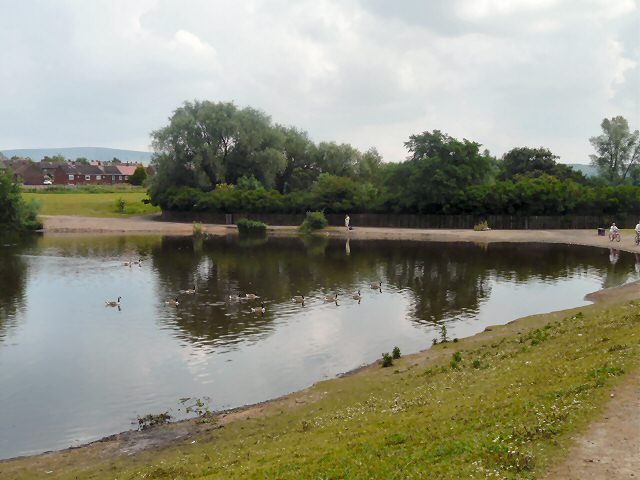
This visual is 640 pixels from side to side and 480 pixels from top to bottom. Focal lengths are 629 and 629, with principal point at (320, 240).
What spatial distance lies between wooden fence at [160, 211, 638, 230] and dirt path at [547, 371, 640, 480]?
89453 mm

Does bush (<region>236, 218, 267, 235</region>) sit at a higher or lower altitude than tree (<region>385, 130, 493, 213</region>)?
lower

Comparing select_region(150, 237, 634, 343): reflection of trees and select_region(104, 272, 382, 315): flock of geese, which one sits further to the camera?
select_region(104, 272, 382, 315): flock of geese

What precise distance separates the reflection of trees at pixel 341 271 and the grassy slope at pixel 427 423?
43.0ft

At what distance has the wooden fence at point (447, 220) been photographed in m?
99.9

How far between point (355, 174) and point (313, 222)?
103 ft

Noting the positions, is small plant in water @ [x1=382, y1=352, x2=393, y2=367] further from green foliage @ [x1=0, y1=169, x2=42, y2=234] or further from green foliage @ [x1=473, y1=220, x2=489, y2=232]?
green foliage @ [x1=0, y1=169, x2=42, y2=234]

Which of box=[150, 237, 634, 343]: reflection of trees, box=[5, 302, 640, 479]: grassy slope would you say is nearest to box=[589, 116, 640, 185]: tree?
box=[150, 237, 634, 343]: reflection of trees

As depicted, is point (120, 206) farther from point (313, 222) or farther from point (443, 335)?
point (443, 335)

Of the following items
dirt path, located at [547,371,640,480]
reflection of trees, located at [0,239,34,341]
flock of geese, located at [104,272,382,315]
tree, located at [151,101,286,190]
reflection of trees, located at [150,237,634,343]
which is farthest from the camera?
tree, located at [151,101,286,190]

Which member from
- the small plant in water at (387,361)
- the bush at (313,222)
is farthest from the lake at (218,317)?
the bush at (313,222)

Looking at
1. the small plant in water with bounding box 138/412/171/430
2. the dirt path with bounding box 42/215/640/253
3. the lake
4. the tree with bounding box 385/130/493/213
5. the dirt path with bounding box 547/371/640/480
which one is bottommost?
the small plant in water with bounding box 138/412/171/430

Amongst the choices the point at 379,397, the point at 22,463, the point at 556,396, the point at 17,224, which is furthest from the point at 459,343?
the point at 17,224

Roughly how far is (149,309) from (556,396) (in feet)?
103

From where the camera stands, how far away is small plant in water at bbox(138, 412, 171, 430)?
71.4 ft
